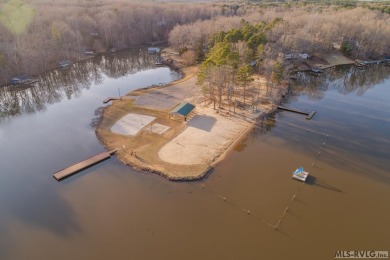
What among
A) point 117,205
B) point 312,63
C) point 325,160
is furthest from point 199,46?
point 117,205

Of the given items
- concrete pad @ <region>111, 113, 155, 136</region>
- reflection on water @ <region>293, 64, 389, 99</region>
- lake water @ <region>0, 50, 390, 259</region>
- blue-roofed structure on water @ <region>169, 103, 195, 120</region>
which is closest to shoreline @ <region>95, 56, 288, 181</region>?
concrete pad @ <region>111, 113, 155, 136</region>

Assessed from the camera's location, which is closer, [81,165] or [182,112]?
[81,165]

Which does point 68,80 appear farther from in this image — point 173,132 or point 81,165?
point 81,165

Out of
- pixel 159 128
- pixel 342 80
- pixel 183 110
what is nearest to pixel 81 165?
pixel 159 128

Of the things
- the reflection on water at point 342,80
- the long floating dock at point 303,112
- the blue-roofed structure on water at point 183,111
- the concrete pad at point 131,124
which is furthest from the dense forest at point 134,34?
the concrete pad at point 131,124

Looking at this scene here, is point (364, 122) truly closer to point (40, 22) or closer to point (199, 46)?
point (199, 46)
